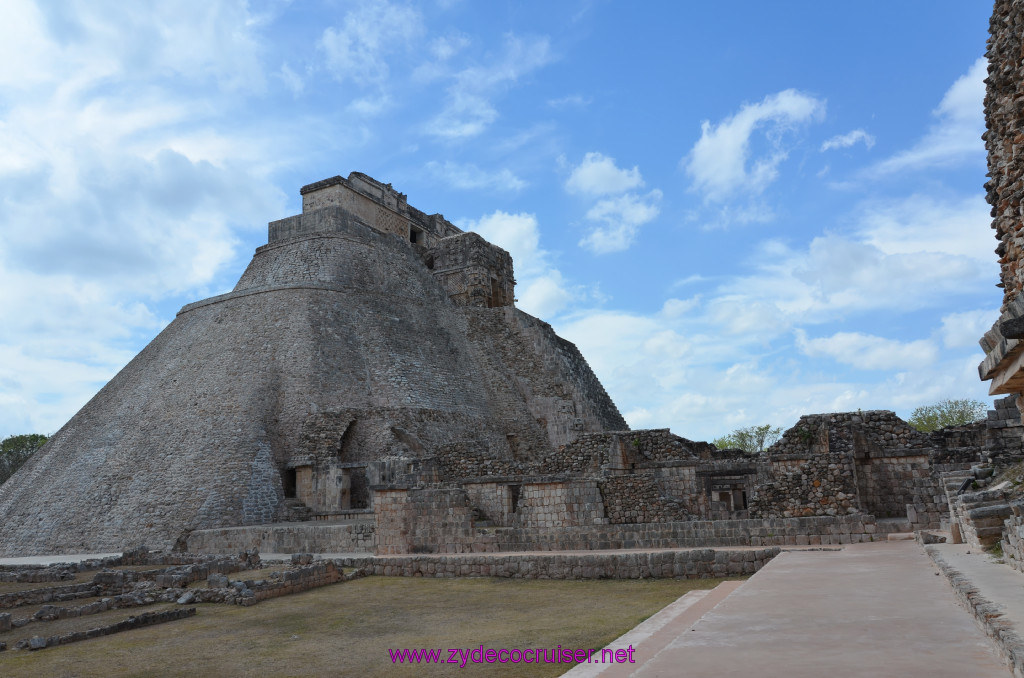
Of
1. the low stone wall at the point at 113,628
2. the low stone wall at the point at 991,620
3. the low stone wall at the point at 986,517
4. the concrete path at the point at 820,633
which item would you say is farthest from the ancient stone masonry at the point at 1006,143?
the low stone wall at the point at 113,628

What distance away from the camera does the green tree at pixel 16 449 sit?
45219 millimetres

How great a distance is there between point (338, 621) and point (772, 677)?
20.9ft

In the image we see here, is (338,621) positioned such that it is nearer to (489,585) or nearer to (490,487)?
(489,585)

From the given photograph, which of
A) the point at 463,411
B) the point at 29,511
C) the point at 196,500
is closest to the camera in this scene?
the point at 196,500

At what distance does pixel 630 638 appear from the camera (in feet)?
17.8

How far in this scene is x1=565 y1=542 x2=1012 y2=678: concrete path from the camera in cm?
361

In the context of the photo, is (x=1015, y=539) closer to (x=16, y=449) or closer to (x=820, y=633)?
(x=820, y=633)

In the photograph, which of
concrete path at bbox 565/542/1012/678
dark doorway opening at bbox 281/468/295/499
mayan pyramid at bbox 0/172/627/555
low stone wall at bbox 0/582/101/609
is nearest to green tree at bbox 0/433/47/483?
mayan pyramid at bbox 0/172/627/555

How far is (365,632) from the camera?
7.87 metres

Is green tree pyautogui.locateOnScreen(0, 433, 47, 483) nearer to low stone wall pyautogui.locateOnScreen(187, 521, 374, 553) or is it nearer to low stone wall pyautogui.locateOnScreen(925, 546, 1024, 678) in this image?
low stone wall pyautogui.locateOnScreen(187, 521, 374, 553)

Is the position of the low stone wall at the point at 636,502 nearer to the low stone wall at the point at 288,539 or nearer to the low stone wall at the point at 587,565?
the low stone wall at the point at 587,565

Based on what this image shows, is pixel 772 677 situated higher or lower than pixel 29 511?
lower

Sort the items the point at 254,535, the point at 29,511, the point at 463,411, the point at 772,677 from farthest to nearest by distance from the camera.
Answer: the point at 463,411 < the point at 29,511 < the point at 254,535 < the point at 772,677

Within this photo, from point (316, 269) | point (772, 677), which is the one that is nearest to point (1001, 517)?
point (772, 677)
